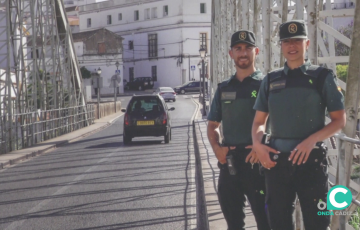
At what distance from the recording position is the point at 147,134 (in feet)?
75.2

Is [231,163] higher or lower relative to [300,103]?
A: lower

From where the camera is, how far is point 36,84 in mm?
25766

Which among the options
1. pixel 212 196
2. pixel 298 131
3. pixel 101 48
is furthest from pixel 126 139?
pixel 101 48

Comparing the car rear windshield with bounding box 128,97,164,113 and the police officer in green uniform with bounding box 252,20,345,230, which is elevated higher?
the police officer in green uniform with bounding box 252,20,345,230

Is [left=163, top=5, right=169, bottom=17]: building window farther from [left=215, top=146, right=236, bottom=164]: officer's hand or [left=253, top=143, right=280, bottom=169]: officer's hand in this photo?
[left=253, top=143, right=280, bottom=169]: officer's hand

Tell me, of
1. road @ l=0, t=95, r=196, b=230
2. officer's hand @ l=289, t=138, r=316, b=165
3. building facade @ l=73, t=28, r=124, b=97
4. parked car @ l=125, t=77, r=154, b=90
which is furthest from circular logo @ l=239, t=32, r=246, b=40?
building facade @ l=73, t=28, r=124, b=97

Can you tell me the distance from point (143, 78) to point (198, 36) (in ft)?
26.8

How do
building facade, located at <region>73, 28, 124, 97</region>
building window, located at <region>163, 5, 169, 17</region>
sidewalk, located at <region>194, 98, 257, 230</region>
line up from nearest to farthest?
sidewalk, located at <region>194, 98, 257, 230</region> → building facade, located at <region>73, 28, 124, 97</region> → building window, located at <region>163, 5, 169, 17</region>

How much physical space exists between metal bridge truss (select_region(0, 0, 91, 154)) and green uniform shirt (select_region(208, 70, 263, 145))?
15.3 meters

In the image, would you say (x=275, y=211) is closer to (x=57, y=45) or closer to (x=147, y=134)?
(x=147, y=134)

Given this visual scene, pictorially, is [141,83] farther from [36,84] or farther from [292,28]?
[292,28]

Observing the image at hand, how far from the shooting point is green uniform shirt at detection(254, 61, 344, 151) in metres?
4.38

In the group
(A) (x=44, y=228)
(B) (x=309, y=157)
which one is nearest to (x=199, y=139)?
(A) (x=44, y=228)

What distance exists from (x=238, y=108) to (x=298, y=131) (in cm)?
126
